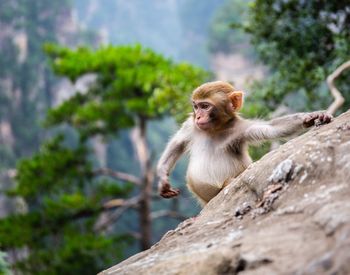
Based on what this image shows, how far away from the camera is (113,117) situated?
11.9m

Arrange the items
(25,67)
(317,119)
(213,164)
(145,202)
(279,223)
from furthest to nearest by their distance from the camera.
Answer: (25,67)
(145,202)
(213,164)
(317,119)
(279,223)

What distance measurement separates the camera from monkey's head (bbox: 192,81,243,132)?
12.9 ft

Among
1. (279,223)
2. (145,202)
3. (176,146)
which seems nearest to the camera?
(279,223)

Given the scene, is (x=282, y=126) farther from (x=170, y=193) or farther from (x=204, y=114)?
(x=170, y=193)

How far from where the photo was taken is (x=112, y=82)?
38.5ft

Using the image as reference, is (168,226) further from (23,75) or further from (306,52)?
(306,52)

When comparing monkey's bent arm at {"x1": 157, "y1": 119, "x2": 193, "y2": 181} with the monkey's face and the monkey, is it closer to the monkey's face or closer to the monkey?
the monkey

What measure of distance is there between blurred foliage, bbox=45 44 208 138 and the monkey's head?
5.46m

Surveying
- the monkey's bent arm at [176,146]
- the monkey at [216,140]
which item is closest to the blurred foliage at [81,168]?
the monkey's bent arm at [176,146]

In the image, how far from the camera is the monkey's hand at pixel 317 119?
121 inches

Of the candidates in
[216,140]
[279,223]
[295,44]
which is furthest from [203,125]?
[295,44]

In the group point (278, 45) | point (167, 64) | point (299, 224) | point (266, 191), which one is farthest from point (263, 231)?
point (167, 64)

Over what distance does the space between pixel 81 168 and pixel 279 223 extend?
31.4ft

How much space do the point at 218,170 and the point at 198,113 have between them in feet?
1.26
